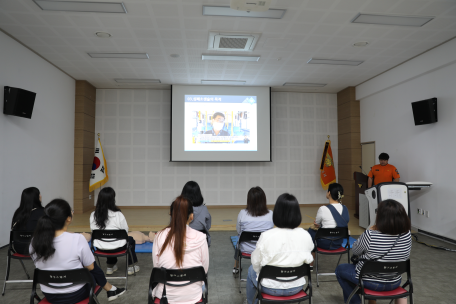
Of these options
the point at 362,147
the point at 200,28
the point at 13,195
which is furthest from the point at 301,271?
the point at 362,147

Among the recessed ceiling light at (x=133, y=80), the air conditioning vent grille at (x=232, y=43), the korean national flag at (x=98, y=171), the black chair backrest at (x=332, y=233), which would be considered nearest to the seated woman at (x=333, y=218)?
the black chair backrest at (x=332, y=233)

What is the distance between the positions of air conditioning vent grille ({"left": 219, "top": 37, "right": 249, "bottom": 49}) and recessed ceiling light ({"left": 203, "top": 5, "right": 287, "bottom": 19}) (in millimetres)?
802

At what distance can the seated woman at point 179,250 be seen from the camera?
1.96 meters

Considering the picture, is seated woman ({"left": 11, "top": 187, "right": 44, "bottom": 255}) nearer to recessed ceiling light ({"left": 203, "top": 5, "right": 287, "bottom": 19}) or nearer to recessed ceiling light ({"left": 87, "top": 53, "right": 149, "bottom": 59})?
recessed ceiling light ({"left": 203, "top": 5, "right": 287, "bottom": 19})

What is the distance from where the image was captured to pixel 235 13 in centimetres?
419

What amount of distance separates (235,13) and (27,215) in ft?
11.4

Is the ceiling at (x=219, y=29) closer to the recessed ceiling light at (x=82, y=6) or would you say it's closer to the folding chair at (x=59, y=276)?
the recessed ceiling light at (x=82, y=6)

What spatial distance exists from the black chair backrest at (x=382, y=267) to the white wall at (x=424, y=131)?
3829 mm

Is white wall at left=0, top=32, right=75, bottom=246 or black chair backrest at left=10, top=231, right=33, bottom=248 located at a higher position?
white wall at left=0, top=32, right=75, bottom=246

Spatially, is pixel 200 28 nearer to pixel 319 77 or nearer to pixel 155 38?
pixel 155 38

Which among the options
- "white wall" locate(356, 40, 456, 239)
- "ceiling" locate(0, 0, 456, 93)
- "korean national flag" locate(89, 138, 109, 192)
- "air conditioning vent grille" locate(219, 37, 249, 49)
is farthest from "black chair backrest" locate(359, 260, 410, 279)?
"korean national flag" locate(89, 138, 109, 192)

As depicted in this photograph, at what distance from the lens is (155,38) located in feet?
16.5

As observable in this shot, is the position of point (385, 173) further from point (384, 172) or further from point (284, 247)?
point (284, 247)

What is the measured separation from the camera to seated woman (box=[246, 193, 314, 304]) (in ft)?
6.75
